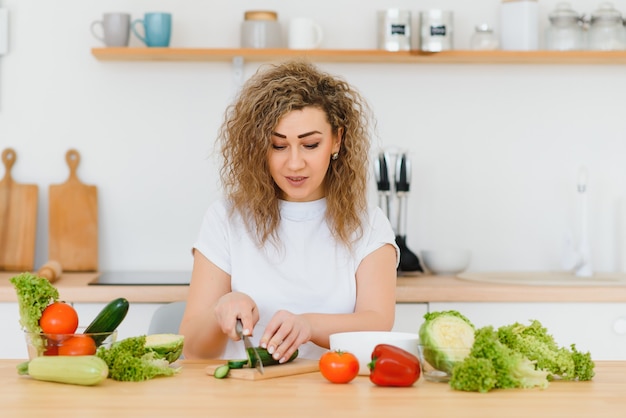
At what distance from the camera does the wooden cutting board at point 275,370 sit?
174 cm

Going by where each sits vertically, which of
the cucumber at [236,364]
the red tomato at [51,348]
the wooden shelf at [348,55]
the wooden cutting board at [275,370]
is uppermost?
the wooden shelf at [348,55]

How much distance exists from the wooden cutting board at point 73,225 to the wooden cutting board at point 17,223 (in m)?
0.07

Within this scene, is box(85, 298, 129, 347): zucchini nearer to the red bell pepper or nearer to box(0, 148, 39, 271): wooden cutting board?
the red bell pepper

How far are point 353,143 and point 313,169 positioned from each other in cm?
16

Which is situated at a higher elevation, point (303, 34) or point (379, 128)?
point (303, 34)

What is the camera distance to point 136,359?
1725 mm

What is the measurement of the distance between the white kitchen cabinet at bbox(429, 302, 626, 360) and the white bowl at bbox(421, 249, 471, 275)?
367mm

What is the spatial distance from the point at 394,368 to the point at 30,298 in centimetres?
66

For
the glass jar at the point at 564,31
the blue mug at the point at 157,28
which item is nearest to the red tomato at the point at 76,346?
the blue mug at the point at 157,28

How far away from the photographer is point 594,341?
123 inches

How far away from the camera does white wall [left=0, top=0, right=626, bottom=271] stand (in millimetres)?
3619

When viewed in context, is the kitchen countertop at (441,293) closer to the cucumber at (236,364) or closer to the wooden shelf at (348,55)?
the wooden shelf at (348,55)

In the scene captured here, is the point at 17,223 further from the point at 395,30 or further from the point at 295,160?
the point at 295,160

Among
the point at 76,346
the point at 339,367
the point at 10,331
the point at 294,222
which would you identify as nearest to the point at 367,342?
the point at 339,367
